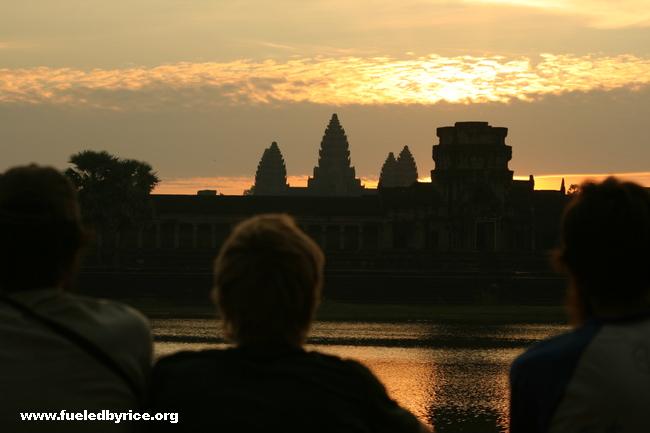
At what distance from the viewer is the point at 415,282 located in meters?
66.6

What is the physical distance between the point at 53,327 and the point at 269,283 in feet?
2.25

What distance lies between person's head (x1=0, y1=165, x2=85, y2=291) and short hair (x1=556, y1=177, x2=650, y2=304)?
1619 millimetres

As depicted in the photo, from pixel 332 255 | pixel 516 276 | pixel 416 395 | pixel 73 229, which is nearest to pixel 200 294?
pixel 332 255

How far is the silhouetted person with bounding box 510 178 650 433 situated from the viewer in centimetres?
388

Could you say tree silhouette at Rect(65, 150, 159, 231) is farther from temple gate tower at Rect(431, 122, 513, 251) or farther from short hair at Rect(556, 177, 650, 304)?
short hair at Rect(556, 177, 650, 304)

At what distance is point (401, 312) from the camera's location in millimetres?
57719

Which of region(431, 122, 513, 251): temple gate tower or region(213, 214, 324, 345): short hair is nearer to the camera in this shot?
region(213, 214, 324, 345): short hair

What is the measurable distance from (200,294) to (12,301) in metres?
60.7

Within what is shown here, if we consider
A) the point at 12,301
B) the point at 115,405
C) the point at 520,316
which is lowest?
the point at 520,316

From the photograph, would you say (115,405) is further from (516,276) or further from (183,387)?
(516,276)

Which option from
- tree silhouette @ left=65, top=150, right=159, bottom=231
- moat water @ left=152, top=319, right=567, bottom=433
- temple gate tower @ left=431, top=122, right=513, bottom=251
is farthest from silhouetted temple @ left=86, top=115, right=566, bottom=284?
moat water @ left=152, top=319, right=567, bottom=433

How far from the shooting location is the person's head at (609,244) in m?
4.08

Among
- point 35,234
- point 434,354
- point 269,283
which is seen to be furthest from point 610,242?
point 434,354

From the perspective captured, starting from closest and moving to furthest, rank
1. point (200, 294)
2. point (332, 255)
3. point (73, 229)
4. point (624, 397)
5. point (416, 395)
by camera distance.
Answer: point (624, 397) < point (73, 229) < point (416, 395) < point (200, 294) < point (332, 255)
